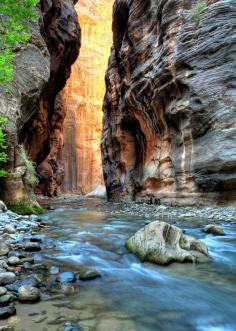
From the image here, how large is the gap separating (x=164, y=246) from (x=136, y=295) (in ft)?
5.09

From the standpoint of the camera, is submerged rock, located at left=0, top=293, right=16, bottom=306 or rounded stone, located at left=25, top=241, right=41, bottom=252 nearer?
submerged rock, located at left=0, top=293, right=16, bottom=306

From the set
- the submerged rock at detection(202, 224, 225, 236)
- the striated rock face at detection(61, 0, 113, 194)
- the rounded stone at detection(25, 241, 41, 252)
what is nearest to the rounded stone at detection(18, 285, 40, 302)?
the rounded stone at detection(25, 241, 41, 252)

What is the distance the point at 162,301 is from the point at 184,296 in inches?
12.4

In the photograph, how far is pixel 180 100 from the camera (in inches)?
611

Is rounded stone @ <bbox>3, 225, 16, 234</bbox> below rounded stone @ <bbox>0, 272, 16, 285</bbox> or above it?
above

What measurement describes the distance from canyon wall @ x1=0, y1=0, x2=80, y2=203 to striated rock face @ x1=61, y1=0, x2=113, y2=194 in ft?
57.0

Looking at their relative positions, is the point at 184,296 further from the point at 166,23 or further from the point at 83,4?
the point at 83,4

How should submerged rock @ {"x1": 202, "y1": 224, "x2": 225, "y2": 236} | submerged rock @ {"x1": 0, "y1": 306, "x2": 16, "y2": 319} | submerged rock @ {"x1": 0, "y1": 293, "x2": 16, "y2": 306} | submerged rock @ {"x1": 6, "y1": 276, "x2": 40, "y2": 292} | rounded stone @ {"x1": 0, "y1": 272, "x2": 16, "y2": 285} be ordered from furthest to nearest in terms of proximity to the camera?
submerged rock @ {"x1": 202, "y1": 224, "x2": 225, "y2": 236} → rounded stone @ {"x1": 0, "y1": 272, "x2": 16, "y2": 285} → submerged rock @ {"x1": 6, "y1": 276, "x2": 40, "y2": 292} → submerged rock @ {"x1": 0, "y1": 293, "x2": 16, "y2": 306} → submerged rock @ {"x1": 0, "y1": 306, "x2": 16, "y2": 319}

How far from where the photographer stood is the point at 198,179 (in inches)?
535

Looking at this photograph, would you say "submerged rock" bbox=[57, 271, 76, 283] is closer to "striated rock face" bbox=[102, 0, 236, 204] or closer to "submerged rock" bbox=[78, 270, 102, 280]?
"submerged rock" bbox=[78, 270, 102, 280]

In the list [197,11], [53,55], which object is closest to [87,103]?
[53,55]

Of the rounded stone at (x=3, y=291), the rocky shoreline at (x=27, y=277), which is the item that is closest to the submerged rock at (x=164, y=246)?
the rocky shoreline at (x=27, y=277)

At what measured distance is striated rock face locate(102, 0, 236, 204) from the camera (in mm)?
A: 13172

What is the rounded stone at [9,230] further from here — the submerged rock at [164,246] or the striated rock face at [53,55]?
the striated rock face at [53,55]
